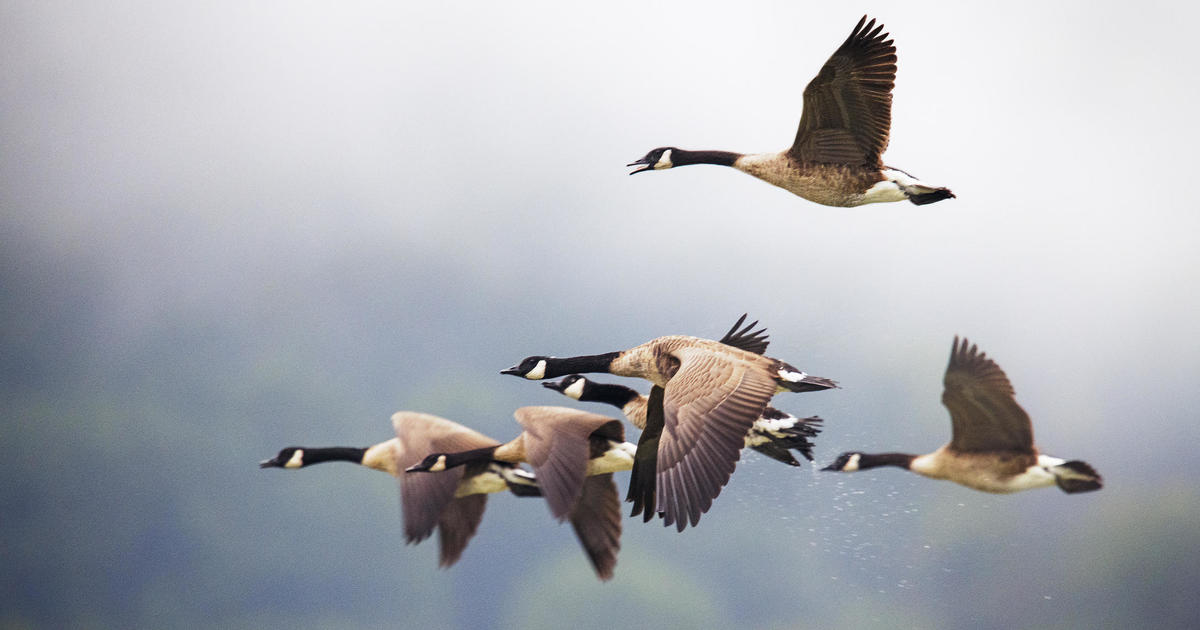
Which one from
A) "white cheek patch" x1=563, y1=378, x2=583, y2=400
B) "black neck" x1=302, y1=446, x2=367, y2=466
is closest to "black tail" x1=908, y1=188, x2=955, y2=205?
"white cheek patch" x1=563, y1=378, x2=583, y2=400

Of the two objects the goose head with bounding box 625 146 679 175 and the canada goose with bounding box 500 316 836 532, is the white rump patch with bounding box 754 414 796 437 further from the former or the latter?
the goose head with bounding box 625 146 679 175

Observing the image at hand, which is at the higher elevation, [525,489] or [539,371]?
[539,371]

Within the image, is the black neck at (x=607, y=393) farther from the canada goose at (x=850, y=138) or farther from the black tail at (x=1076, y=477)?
the black tail at (x=1076, y=477)

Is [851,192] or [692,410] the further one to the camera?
[851,192]

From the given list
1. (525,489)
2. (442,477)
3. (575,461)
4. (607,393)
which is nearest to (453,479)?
(442,477)

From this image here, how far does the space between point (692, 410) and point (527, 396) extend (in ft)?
30.4

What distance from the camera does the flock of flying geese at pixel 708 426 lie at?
536 cm

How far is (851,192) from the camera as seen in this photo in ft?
20.9

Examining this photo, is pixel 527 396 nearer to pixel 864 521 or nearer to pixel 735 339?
pixel 864 521

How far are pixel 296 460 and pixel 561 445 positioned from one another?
8.80ft

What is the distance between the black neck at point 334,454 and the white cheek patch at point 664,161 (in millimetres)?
2505

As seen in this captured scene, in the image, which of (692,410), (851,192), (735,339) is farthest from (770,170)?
(692,410)

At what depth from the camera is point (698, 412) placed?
546 centimetres

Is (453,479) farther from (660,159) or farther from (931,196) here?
(931,196)
